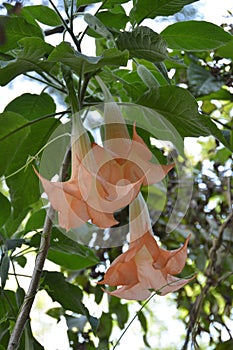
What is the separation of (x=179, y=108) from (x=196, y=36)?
13 cm

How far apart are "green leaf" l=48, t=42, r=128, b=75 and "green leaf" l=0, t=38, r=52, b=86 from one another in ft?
0.11

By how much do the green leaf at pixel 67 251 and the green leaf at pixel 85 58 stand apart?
277 mm

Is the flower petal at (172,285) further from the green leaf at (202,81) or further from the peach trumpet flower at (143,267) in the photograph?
the green leaf at (202,81)

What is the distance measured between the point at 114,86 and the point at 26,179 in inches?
6.3

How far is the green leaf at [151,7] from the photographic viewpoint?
0.61 m

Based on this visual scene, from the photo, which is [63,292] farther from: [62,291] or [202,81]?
[202,81]

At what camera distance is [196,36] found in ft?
2.09

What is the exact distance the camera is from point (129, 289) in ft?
1.58

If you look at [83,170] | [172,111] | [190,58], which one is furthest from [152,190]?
[83,170]

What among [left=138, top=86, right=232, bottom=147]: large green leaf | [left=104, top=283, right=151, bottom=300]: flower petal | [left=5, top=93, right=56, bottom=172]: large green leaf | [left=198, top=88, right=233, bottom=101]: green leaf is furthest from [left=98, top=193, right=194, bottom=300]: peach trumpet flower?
[left=198, top=88, right=233, bottom=101]: green leaf

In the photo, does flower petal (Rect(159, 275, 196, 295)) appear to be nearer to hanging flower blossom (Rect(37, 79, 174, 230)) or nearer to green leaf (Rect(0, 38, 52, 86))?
hanging flower blossom (Rect(37, 79, 174, 230))

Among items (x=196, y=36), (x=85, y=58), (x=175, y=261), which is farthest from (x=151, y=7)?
(x=175, y=261)

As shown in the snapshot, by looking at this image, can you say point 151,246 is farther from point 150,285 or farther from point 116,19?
point 116,19

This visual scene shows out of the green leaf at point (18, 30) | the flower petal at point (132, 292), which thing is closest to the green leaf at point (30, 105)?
the green leaf at point (18, 30)
